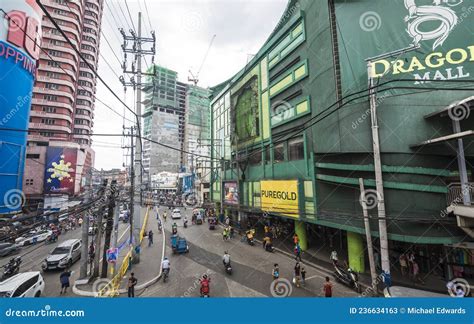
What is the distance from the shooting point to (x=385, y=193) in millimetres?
11391

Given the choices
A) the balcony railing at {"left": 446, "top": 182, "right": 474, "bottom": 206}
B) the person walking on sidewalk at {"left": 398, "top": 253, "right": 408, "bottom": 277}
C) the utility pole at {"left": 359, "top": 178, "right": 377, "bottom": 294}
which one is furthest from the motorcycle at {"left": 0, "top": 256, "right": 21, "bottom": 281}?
the balcony railing at {"left": 446, "top": 182, "right": 474, "bottom": 206}

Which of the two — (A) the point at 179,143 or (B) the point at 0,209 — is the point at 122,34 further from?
(A) the point at 179,143

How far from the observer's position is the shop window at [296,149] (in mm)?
16969

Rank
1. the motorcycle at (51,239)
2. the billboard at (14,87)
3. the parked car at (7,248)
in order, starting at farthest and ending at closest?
1. the billboard at (14,87)
2. the motorcycle at (51,239)
3. the parked car at (7,248)

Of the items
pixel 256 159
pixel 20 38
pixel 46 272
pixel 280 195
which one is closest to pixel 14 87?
pixel 20 38

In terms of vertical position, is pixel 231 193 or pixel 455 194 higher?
pixel 455 194

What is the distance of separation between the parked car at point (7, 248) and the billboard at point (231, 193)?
20.2 metres

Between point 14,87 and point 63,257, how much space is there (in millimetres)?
22776

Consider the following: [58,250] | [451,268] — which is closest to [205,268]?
[58,250]

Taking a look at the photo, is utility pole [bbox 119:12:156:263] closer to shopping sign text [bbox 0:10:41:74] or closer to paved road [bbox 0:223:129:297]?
paved road [bbox 0:223:129:297]

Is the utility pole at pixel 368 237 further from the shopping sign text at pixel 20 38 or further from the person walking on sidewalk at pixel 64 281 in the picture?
the shopping sign text at pixel 20 38

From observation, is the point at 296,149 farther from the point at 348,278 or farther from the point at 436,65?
the point at 348,278

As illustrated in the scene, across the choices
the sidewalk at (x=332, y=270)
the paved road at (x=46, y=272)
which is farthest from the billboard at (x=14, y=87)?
the sidewalk at (x=332, y=270)

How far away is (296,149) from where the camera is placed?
57.7 feet
